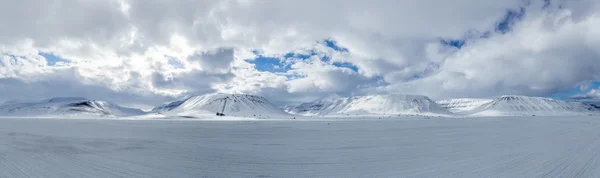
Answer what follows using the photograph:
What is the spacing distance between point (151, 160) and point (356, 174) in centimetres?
759

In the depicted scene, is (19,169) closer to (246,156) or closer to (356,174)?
(246,156)

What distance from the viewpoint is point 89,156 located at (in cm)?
1260

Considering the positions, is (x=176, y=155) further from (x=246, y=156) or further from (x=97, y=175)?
(x=97, y=175)

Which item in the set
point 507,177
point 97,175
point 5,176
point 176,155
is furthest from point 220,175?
point 507,177

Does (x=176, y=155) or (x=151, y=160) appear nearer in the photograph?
(x=151, y=160)

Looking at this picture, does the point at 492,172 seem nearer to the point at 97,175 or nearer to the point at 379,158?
the point at 379,158

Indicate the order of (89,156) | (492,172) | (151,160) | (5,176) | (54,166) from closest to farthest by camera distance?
1. (5,176)
2. (492,172)
3. (54,166)
4. (151,160)
5. (89,156)

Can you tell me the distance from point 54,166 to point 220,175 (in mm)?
5933

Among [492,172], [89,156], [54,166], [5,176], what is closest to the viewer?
[5,176]

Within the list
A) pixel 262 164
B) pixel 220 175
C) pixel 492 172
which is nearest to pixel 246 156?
pixel 262 164

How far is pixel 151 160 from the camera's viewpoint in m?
11.6

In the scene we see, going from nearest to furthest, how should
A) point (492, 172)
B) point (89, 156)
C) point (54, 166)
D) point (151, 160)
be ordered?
point (492, 172), point (54, 166), point (151, 160), point (89, 156)

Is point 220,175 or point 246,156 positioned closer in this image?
point 220,175

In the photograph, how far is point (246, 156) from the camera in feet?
Answer: 42.2
